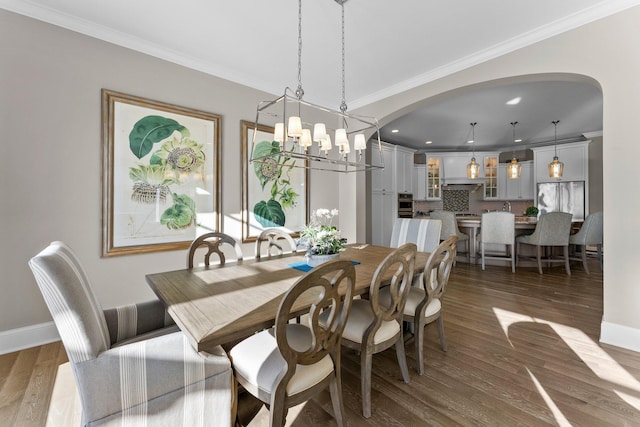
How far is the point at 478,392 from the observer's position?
5.52 ft

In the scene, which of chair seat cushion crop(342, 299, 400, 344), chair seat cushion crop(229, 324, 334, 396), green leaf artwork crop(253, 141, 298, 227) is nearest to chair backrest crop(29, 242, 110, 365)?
chair seat cushion crop(229, 324, 334, 396)

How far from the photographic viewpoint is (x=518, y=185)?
718cm

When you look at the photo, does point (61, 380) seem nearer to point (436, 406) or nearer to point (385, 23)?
point (436, 406)

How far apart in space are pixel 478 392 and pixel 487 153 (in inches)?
285

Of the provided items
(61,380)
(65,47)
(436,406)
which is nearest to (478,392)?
(436,406)

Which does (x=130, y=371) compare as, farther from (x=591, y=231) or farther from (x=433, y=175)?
(x=433, y=175)

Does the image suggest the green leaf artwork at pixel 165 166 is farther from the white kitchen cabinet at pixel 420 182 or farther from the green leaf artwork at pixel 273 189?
the white kitchen cabinet at pixel 420 182

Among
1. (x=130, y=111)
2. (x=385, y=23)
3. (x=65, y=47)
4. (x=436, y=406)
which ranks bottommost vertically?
(x=436, y=406)

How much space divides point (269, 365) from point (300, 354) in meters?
0.18

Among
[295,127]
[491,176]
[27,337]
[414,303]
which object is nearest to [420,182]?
[491,176]

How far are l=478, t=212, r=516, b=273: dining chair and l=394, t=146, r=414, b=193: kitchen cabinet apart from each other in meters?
2.06

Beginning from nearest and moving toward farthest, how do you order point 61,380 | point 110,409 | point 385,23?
point 110,409 < point 61,380 < point 385,23

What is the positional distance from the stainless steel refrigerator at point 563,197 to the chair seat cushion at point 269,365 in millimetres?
7579

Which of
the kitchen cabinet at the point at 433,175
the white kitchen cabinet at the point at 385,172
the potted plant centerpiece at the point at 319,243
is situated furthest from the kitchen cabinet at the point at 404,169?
the potted plant centerpiece at the point at 319,243
